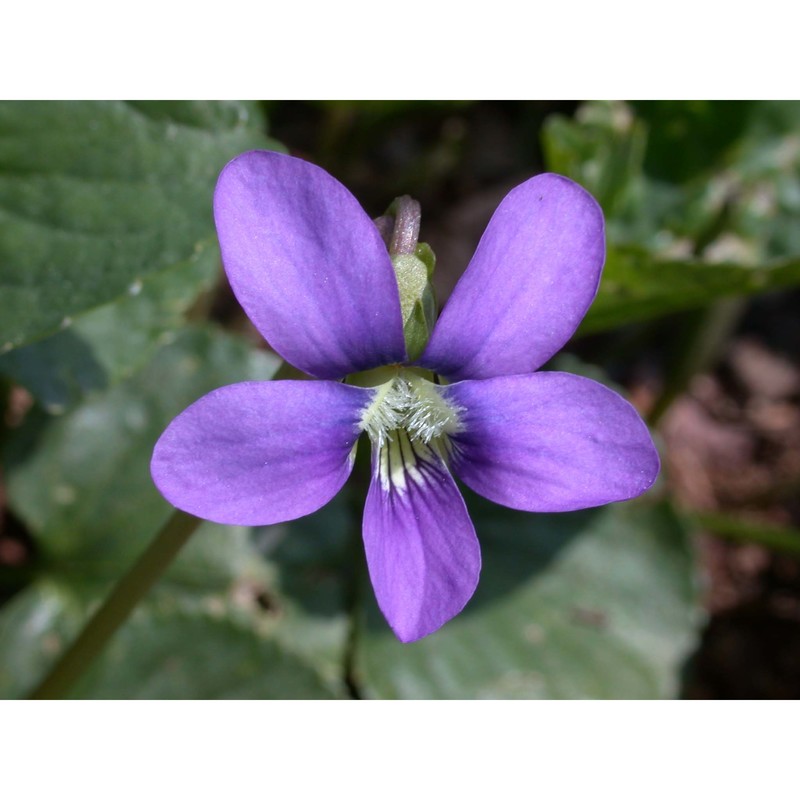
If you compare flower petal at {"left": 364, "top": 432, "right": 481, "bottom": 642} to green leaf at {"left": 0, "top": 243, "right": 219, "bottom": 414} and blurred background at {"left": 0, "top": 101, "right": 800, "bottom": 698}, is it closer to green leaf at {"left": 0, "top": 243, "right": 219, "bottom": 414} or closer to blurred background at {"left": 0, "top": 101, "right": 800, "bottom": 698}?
blurred background at {"left": 0, "top": 101, "right": 800, "bottom": 698}

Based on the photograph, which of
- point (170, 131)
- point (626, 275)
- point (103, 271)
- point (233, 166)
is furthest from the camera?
point (626, 275)

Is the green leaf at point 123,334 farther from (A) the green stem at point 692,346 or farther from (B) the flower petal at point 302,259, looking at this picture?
(A) the green stem at point 692,346

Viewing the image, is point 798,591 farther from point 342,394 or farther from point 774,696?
point 342,394

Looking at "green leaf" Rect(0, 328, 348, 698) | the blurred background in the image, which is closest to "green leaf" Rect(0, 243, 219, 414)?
the blurred background

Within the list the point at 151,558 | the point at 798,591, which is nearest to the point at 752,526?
→ the point at 798,591

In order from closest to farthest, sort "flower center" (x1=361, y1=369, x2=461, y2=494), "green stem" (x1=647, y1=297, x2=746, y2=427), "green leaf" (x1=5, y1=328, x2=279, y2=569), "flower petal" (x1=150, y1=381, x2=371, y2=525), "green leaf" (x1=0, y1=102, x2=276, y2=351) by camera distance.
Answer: "flower petal" (x1=150, y1=381, x2=371, y2=525), "flower center" (x1=361, y1=369, x2=461, y2=494), "green leaf" (x1=0, y1=102, x2=276, y2=351), "green leaf" (x1=5, y1=328, x2=279, y2=569), "green stem" (x1=647, y1=297, x2=746, y2=427)
